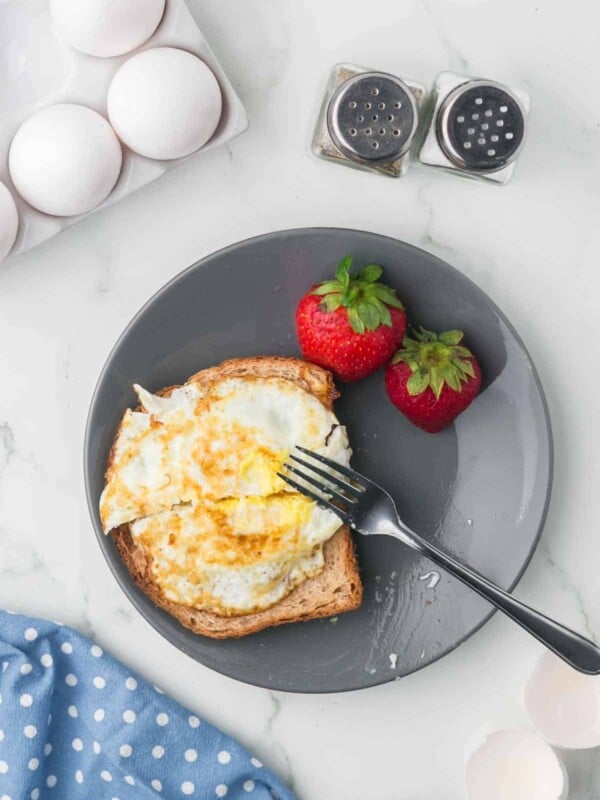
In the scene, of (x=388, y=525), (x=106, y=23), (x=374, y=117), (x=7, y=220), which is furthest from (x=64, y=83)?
(x=388, y=525)

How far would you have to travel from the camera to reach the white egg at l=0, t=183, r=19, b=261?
1.87 meters

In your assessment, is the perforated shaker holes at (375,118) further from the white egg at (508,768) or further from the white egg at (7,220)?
the white egg at (508,768)

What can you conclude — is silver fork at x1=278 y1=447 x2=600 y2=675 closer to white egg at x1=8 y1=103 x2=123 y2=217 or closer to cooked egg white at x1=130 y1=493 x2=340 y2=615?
cooked egg white at x1=130 y1=493 x2=340 y2=615

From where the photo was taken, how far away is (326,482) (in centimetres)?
187

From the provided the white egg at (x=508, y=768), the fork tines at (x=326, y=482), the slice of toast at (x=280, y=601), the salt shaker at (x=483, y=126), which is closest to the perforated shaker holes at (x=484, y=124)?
the salt shaker at (x=483, y=126)

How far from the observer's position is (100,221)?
2033 mm

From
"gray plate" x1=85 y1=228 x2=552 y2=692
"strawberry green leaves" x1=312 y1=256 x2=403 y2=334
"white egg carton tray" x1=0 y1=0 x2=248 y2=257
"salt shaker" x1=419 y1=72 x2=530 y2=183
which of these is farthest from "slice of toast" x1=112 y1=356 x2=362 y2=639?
"salt shaker" x1=419 y1=72 x2=530 y2=183

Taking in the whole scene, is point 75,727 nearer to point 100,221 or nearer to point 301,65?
point 100,221

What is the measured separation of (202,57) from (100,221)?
393 millimetres

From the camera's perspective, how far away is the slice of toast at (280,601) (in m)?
1.93

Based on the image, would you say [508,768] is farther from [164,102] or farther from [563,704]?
[164,102]

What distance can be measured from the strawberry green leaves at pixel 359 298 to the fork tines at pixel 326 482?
259mm

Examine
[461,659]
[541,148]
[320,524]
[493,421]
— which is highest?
[541,148]

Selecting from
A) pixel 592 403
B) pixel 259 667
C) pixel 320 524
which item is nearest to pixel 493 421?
pixel 592 403
